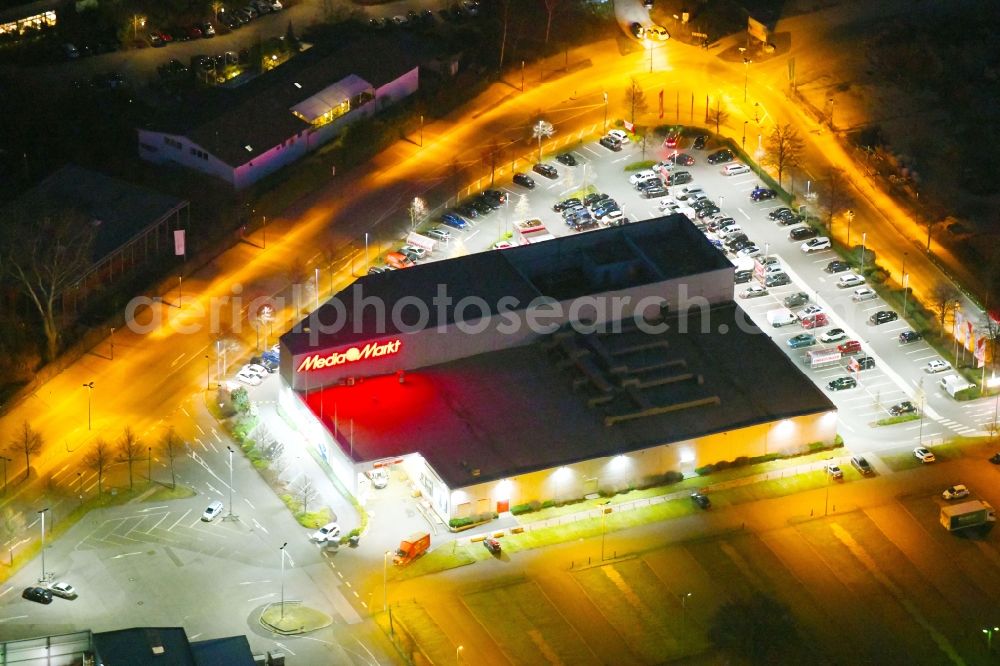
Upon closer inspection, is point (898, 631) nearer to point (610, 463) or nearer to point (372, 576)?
point (610, 463)

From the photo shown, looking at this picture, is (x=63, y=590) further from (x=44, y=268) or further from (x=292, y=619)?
(x=44, y=268)

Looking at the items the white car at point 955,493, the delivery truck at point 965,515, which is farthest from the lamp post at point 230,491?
the white car at point 955,493

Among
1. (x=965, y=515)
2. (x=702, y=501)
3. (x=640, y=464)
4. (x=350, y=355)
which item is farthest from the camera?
(x=350, y=355)

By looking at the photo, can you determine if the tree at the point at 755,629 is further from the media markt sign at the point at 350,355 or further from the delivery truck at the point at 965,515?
the media markt sign at the point at 350,355

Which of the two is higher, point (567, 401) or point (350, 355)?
point (350, 355)

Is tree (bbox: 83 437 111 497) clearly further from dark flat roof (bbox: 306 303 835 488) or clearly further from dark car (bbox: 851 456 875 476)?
dark car (bbox: 851 456 875 476)

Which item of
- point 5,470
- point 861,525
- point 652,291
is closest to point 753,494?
point 861,525

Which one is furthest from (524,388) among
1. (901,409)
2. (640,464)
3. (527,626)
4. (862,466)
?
(901,409)
